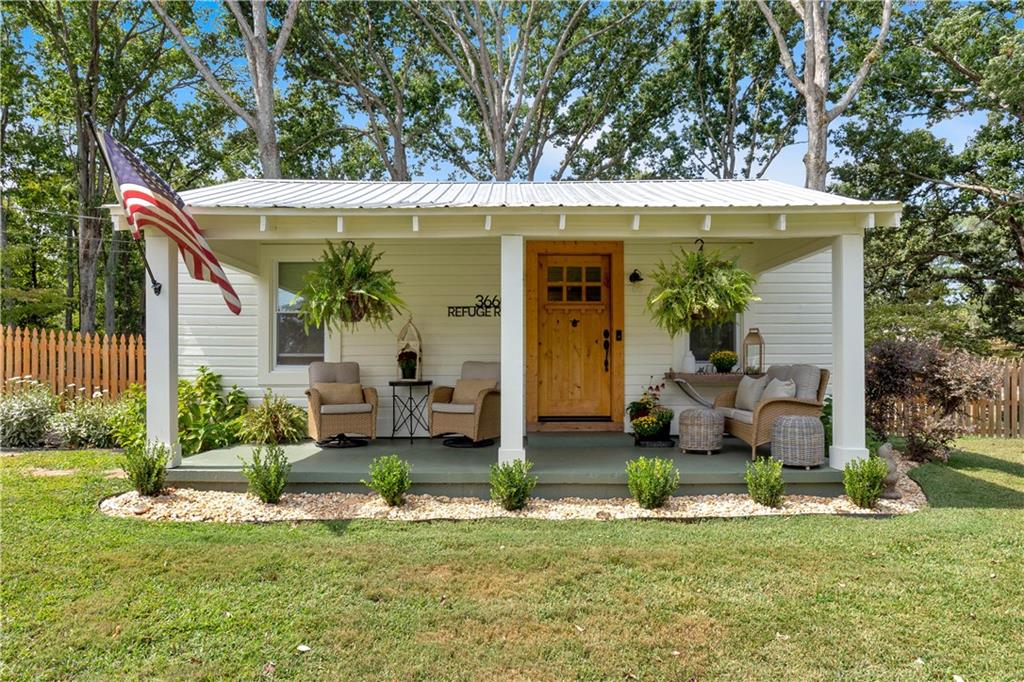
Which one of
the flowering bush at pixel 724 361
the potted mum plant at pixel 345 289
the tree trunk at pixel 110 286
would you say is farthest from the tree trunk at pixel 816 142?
the tree trunk at pixel 110 286

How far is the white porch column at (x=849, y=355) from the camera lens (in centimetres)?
480

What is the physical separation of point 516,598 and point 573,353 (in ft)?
13.5

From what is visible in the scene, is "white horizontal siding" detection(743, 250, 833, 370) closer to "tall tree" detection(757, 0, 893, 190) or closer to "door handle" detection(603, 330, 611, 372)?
"door handle" detection(603, 330, 611, 372)

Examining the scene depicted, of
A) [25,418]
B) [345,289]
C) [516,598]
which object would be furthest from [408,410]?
[25,418]

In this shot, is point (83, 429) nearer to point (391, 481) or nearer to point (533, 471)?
point (391, 481)

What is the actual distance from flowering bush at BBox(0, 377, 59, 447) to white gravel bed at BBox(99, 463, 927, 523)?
346 cm

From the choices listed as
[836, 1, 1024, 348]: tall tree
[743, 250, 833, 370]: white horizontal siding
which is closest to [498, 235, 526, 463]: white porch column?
[743, 250, 833, 370]: white horizontal siding

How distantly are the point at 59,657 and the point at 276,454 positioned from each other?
217cm

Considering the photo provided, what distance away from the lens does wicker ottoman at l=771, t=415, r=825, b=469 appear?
4.84 metres

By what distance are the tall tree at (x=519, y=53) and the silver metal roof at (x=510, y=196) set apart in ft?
23.1

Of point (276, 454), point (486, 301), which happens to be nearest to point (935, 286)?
point (486, 301)

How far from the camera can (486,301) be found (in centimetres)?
688

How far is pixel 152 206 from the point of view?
399cm

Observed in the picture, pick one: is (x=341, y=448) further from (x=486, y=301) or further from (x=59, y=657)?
(x=59, y=657)
